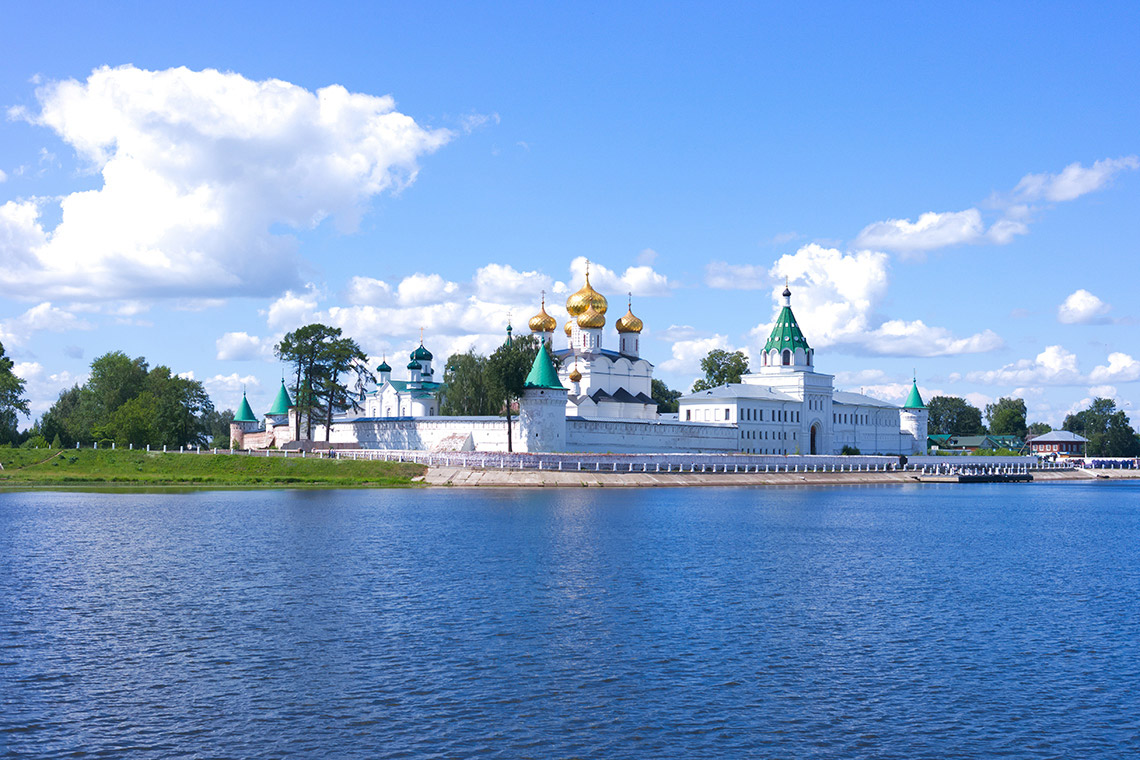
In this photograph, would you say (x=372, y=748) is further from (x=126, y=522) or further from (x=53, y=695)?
(x=126, y=522)

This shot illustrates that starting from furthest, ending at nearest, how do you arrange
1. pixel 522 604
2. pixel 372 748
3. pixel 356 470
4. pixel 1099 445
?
pixel 1099 445 → pixel 356 470 → pixel 522 604 → pixel 372 748

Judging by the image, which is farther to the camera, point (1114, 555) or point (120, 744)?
point (1114, 555)

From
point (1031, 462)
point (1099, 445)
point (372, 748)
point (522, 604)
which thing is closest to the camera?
point (372, 748)

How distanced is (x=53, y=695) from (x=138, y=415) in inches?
2247

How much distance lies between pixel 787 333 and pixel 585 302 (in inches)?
697

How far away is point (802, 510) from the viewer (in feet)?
148

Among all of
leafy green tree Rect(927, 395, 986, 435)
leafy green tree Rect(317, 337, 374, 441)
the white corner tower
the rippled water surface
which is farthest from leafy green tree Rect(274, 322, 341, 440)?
leafy green tree Rect(927, 395, 986, 435)

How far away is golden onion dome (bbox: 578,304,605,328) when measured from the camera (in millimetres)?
76062

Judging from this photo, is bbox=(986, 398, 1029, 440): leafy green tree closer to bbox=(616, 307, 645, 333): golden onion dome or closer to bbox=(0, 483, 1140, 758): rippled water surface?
bbox=(616, 307, 645, 333): golden onion dome

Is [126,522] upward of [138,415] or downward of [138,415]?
downward

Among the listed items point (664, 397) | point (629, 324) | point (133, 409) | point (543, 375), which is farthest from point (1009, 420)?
point (133, 409)

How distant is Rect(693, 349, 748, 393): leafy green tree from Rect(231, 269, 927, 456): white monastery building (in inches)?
395

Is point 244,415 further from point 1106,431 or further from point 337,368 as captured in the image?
point 1106,431

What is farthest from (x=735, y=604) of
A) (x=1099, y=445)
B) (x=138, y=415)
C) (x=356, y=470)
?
(x=1099, y=445)
